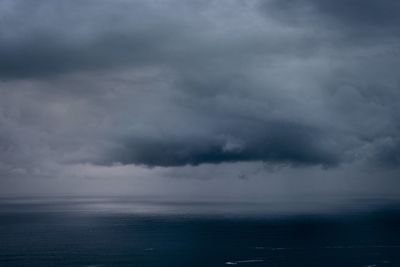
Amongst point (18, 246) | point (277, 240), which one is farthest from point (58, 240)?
point (277, 240)

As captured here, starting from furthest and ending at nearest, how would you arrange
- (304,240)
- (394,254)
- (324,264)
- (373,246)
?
(304,240), (373,246), (394,254), (324,264)

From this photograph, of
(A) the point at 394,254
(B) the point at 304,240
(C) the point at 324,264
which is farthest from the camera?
(B) the point at 304,240

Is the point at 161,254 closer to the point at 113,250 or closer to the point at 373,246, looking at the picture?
the point at 113,250

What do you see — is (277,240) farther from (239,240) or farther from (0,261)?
(0,261)

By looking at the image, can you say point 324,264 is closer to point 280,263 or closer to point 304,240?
point 280,263

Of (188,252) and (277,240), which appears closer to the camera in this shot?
(188,252)

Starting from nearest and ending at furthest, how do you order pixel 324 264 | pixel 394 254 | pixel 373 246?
pixel 324 264, pixel 394 254, pixel 373 246

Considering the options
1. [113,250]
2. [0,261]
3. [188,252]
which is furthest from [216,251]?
[0,261]

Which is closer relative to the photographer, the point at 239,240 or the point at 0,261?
the point at 0,261

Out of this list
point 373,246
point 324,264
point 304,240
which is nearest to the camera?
point 324,264
